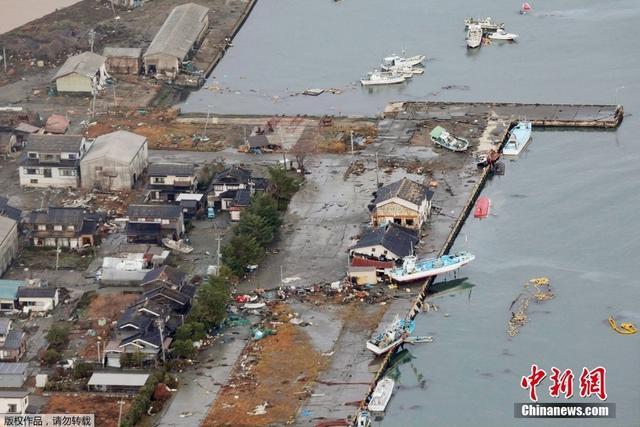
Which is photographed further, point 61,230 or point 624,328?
point 61,230

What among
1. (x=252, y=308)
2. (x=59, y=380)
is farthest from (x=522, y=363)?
(x=59, y=380)

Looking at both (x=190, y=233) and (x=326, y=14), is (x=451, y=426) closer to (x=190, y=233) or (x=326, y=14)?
(x=190, y=233)

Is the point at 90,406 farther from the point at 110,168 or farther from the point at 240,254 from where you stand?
the point at 110,168

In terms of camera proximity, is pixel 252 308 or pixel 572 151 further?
pixel 572 151

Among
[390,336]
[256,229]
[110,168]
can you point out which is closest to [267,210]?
[256,229]

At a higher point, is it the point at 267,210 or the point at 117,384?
the point at 267,210
